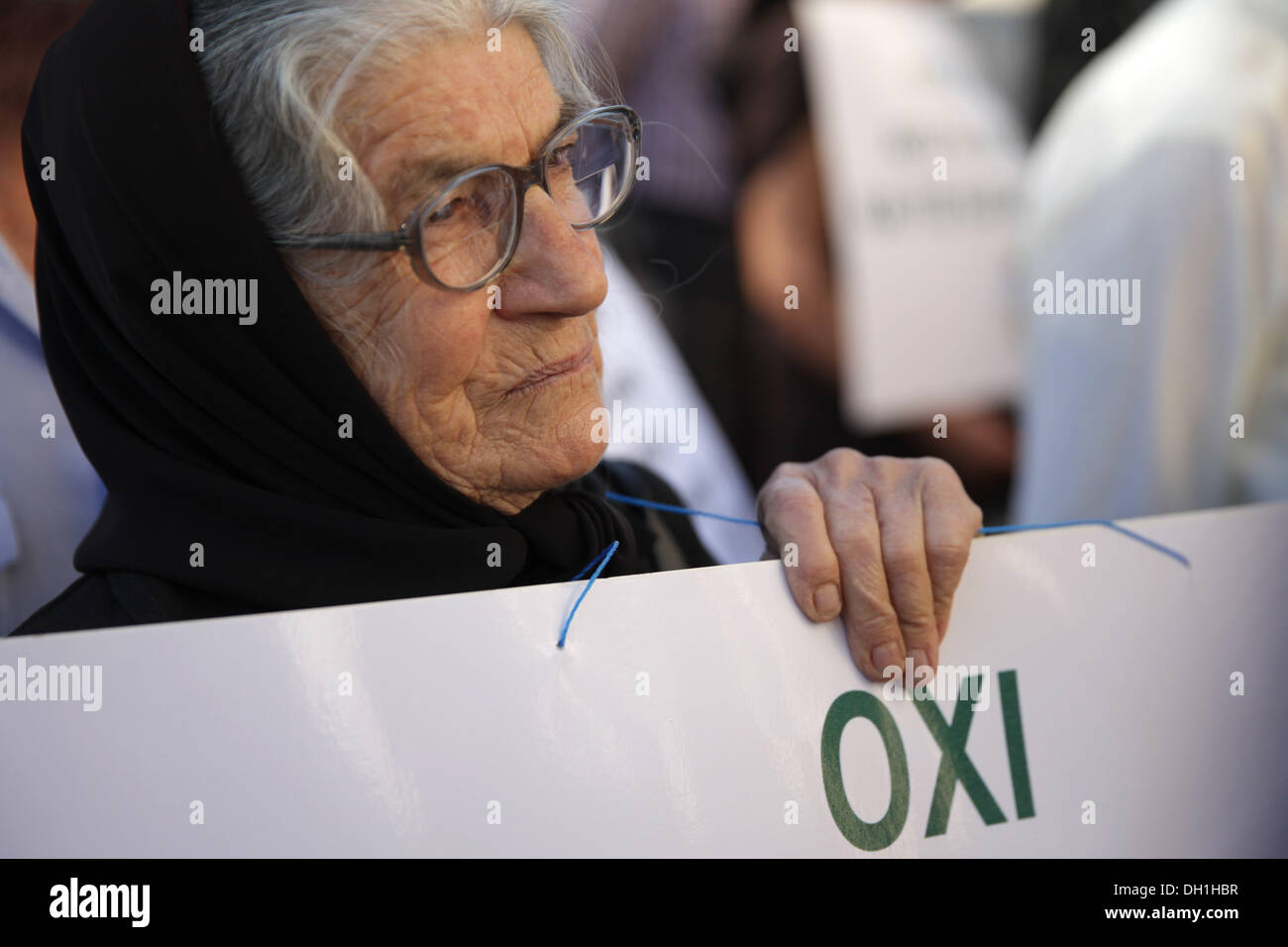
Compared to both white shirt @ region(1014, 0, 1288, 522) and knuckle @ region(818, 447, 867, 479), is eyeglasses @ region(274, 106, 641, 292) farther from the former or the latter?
white shirt @ region(1014, 0, 1288, 522)

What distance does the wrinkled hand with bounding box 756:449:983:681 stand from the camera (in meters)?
1.21

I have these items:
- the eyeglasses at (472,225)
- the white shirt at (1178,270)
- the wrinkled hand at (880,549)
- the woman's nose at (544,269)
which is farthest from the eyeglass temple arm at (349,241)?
the white shirt at (1178,270)

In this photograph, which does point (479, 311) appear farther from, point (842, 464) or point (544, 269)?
point (842, 464)

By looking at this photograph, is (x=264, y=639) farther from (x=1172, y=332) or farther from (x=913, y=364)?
(x=913, y=364)

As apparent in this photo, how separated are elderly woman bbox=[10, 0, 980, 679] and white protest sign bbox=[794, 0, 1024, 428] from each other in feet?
7.15

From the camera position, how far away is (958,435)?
3.70 metres

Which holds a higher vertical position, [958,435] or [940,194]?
[940,194]

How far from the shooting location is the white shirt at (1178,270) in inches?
90.5

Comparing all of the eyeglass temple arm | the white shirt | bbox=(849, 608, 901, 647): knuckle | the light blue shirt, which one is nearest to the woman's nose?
the eyeglass temple arm

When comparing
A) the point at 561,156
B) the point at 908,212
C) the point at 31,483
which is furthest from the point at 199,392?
the point at 908,212

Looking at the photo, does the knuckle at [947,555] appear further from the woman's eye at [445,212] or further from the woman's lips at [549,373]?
the woman's eye at [445,212]

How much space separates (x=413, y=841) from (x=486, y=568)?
12.2 inches

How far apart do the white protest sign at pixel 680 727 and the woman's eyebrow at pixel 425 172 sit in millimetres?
438
